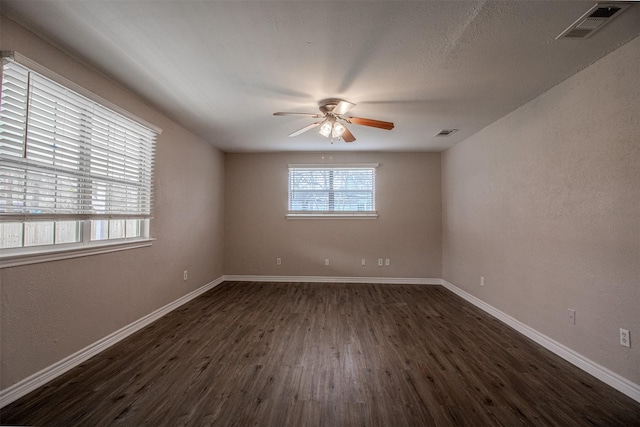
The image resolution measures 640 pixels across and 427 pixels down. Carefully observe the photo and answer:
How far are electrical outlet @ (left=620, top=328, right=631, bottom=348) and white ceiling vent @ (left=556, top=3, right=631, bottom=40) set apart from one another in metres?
2.02

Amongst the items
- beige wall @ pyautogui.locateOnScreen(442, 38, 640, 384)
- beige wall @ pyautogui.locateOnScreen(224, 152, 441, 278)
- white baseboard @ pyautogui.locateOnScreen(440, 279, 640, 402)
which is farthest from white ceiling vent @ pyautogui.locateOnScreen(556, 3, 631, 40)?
beige wall @ pyautogui.locateOnScreen(224, 152, 441, 278)

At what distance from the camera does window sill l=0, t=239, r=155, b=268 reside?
63.5 inches

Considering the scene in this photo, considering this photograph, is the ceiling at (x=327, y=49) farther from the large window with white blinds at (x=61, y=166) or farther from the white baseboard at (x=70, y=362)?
the white baseboard at (x=70, y=362)

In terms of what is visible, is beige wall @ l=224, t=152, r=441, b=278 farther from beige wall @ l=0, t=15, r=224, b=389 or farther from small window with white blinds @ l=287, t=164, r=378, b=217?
beige wall @ l=0, t=15, r=224, b=389

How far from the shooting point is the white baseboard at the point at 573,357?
5.78 feet

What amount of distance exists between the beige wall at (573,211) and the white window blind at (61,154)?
4022mm

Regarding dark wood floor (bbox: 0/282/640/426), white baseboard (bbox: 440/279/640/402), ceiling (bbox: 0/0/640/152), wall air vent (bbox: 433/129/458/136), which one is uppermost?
wall air vent (bbox: 433/129/458/136)

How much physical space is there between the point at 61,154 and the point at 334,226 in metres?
3.67

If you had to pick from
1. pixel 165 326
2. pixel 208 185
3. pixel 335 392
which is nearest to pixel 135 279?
pixel 165 326

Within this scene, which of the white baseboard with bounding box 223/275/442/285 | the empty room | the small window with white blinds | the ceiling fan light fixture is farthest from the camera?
the small window with white blinds

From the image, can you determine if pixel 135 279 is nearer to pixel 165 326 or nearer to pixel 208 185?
pixel 165 326

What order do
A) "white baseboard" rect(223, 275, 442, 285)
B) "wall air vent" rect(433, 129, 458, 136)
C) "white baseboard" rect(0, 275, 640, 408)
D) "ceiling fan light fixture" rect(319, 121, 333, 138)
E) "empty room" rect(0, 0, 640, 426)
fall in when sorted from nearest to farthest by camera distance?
"empty room" rect(0, 0, 640, 426), "white baseboard" rect(0, 275, 640, 408), "ceiling fan light fixture" rect(319, 121, 333, 138), "wall air vent" rect(433, 129, 458, 136), "white baseboard" rect(223, 275, 442, 285)

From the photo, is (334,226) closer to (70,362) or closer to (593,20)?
(70,362)

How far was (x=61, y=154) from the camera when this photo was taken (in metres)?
1.91
